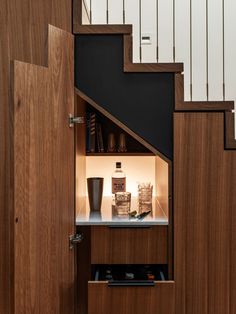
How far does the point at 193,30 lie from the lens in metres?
3.10

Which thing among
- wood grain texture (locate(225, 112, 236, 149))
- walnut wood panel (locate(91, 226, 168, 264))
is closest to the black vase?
walnut wood panel (locate(91, 226, 168, 264))

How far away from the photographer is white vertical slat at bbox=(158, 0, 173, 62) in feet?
10.2

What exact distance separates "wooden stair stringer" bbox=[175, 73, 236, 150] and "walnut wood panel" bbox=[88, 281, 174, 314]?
82 centimetres

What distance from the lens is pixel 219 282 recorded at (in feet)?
6.60

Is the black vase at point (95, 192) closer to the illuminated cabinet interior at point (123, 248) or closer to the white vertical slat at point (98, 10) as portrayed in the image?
the illuminated cabinet interior at point (123, 248)

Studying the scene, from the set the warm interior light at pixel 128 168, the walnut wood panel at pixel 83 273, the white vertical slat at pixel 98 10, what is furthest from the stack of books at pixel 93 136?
the white vertical slat at pixel 98 10

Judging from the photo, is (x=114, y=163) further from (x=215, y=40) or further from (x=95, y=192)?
(x=215, y=40)

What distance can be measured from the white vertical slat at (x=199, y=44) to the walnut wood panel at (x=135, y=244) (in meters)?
1.51

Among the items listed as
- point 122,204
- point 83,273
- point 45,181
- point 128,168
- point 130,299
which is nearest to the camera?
point 45,181

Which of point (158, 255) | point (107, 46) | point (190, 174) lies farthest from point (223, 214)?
point (107, 46)

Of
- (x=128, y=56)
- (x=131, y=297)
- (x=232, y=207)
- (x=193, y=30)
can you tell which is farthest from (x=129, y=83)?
(x=193, y=30)

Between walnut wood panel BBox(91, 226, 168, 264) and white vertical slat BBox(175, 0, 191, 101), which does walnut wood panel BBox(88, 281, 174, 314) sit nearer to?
walnut wood panel BBox(91, 226, 168, 264)

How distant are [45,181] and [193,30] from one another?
208 cm

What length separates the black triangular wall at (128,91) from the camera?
2023 mm
